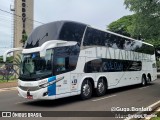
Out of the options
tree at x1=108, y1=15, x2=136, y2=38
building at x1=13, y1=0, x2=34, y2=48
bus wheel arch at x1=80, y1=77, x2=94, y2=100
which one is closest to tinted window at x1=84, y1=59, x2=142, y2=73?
bus wheel arch at x1=80, y1=77, x2=94, y2=100

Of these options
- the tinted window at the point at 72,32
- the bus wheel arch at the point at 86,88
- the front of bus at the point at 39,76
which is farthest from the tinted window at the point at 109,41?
the front of bus at the point at 39,76

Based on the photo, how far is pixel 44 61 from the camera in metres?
11.2

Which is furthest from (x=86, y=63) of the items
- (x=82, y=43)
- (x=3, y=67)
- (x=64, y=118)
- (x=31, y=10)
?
(x=31, y=10)

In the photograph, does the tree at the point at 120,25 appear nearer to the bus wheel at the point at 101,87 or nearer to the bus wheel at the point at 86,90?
the bus wheel at the point at 101,87

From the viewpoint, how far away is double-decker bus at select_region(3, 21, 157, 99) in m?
11.1

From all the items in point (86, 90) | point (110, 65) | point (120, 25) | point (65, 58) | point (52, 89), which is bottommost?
point (86, 90)

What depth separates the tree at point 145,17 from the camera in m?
15.6

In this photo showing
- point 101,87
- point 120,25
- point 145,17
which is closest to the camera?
point 101,87

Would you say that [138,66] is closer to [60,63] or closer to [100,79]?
[100,79]

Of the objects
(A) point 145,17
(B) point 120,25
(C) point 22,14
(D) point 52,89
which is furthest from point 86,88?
(C) point 22,14

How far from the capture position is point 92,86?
14.1m

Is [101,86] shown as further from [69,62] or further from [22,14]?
[22,14]

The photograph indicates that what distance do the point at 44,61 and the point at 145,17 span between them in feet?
25.6

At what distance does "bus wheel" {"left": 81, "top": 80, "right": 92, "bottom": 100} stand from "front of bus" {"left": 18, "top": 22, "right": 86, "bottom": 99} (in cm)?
136
